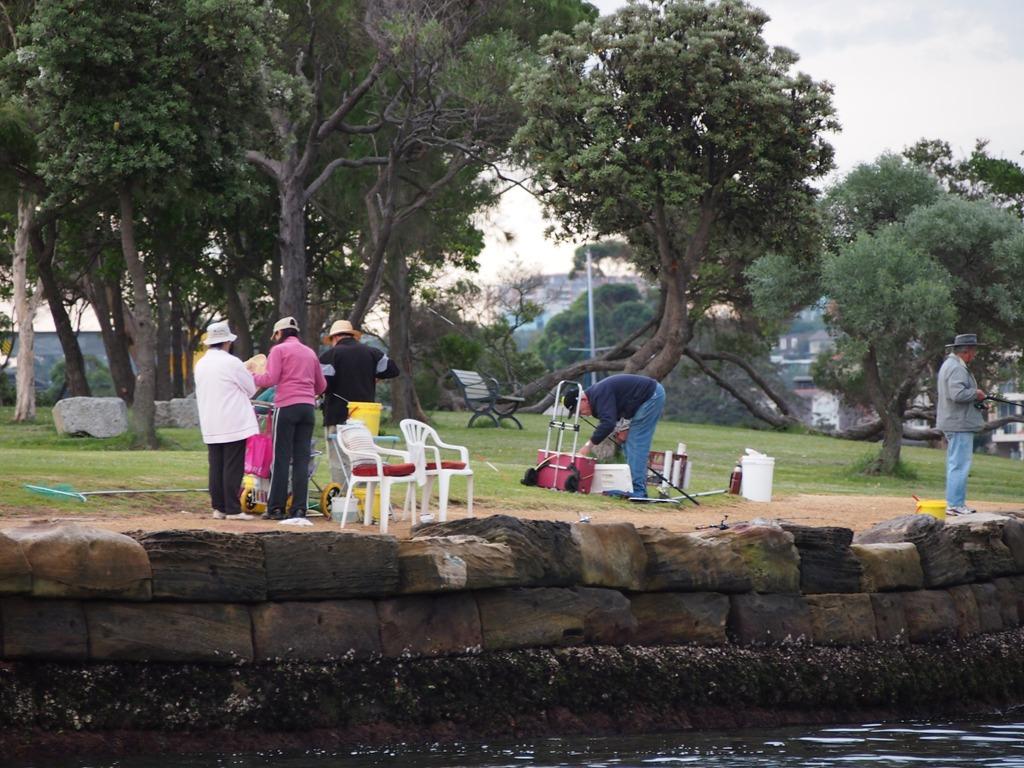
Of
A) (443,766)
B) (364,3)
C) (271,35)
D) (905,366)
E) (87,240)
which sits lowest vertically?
(443,766)

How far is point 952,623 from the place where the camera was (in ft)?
39.7

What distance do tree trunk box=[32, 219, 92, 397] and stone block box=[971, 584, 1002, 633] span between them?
75.6 feet

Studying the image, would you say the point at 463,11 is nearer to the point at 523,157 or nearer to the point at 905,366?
the point at 523,157

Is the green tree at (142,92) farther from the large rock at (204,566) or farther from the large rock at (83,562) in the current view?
the large rock at (83,562)

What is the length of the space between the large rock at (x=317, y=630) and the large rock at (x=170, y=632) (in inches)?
4.0

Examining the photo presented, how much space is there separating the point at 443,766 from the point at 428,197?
24.4m

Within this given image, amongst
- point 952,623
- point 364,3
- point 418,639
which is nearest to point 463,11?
point 364,3

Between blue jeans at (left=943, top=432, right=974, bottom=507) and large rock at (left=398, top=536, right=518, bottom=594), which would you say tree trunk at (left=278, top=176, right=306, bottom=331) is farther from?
large rock at (left=398, top=536, right=518, bottom=594)

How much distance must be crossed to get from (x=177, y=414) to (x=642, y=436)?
16634 mm

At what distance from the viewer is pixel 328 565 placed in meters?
8.79

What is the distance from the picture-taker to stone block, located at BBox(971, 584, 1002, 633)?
41.1 feet

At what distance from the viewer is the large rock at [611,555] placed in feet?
32.5

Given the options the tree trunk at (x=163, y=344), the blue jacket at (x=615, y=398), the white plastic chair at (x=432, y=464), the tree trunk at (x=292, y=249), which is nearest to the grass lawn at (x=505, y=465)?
the blue jacket at (x=615, y=398)

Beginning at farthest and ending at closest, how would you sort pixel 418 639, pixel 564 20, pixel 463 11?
pixel 564 20
pixel 463 11
pixel 418 639
